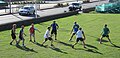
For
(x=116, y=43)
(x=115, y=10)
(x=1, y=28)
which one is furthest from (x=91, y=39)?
(x=115, y=10)

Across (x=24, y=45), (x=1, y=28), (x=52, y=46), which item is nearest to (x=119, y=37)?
(x=52, y=46)

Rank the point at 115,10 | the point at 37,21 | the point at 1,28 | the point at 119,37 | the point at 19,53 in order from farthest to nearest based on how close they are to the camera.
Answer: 1. the point at 115,10
2. the point at 37,21
3. the point at 1,28
4. the point at 119,37
5. the point at 19,53

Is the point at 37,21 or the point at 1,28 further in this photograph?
the point at 37,21

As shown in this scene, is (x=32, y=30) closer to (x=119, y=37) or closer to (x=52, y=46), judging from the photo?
(x=52, y=46)

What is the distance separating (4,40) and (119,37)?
32.1ft

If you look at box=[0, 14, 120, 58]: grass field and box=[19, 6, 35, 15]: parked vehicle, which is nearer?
box=[0, 14, 120, 58]: grass field

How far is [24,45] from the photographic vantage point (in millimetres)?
23031

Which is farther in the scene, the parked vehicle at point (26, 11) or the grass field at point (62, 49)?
the parked vehicle at point (26, 11)

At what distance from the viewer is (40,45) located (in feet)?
75.8

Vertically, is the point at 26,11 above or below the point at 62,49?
above

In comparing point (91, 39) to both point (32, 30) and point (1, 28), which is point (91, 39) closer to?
point (32, 30)

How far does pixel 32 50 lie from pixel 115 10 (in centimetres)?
3463

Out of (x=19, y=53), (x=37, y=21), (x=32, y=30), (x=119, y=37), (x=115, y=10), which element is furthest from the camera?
(x=115, y=10)

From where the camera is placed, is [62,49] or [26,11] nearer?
[62,49]
